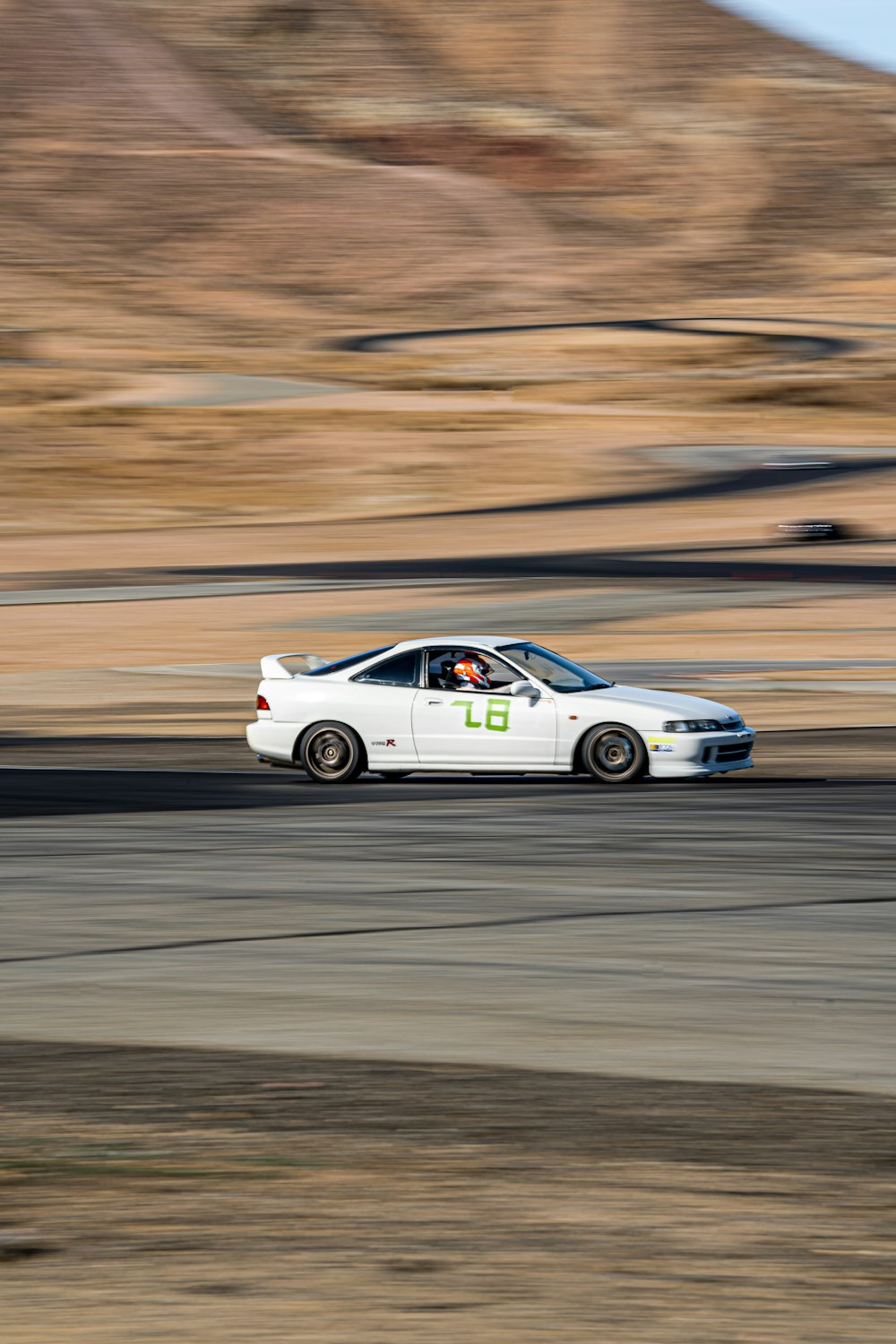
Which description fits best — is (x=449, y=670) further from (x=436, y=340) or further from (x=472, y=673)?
(x=436, y=340)

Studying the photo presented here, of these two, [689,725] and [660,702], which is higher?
[660,702]

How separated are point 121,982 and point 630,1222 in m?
3.53

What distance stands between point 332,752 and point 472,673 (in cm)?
123

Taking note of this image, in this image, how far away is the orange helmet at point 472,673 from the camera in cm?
1486

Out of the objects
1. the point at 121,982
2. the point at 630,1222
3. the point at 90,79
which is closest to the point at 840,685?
the point at 121,982

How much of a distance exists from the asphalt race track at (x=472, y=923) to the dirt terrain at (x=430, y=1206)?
484 millimetres

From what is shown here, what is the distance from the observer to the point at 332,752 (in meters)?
14.9

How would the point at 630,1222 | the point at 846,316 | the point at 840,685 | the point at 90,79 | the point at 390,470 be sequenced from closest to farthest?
the point at 630,1222 → the point at 840,685 → the point at 390,470 → the point at 846,316 → the point at 90,79

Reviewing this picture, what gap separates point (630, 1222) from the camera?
4.76 m

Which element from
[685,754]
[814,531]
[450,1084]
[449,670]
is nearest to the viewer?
[450,1084]

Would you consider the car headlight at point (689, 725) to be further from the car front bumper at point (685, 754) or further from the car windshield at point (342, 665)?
the car windshield at point (342, 665)

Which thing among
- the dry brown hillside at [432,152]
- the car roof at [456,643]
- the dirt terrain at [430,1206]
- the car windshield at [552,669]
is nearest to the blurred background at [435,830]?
the dirt terrain at [430,1206]

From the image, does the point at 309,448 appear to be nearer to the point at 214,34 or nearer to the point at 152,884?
the point at 152,884

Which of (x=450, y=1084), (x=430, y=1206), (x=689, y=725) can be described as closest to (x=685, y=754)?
(x=689, y=725)
